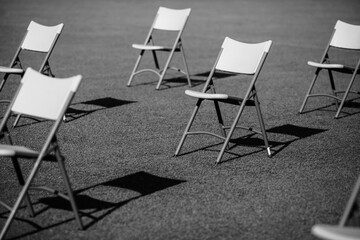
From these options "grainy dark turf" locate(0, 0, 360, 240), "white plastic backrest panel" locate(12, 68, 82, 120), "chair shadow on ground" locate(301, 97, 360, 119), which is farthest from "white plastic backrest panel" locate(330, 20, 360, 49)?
"white plastic backrest panel" locate(12, 68, 82, 120)

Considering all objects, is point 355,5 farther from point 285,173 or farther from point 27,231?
point 27,231

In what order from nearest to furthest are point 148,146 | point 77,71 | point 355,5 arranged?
point 148,146 → point 77,71 → point 355,5

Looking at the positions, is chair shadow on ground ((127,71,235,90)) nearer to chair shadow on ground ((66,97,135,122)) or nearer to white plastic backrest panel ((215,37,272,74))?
chair shadow on ground ((66,97,135,122))

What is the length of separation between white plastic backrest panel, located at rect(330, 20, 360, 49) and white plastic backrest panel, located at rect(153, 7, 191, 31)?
250cm

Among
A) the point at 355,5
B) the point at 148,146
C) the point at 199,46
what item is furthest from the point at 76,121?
the point at 355,5

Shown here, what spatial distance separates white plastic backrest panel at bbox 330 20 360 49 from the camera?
8.17 m

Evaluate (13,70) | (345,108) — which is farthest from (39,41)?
(345,108)

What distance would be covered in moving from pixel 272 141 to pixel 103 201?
2.54m

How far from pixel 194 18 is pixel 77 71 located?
32.2 ft

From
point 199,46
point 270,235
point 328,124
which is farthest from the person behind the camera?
point 199,46

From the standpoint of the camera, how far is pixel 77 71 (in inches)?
424

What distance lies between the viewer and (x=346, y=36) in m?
8.26

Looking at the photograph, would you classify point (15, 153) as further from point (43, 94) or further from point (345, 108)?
point (345, 108)

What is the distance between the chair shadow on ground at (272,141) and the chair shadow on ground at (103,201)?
919 millimetres
